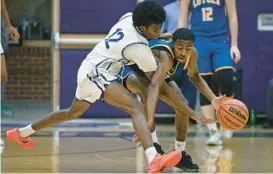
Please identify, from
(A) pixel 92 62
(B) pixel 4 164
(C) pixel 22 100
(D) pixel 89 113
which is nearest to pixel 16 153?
(B) pixel 4 164

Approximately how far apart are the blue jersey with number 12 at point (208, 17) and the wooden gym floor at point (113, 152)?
48.0 inches

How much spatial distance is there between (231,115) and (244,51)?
417cm

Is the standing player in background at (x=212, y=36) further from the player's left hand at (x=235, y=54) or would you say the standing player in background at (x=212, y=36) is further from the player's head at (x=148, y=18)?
the player's head at (x=148, y=18)

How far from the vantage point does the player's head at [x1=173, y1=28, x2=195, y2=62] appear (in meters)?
6.19

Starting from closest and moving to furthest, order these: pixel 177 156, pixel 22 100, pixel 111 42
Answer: pixel 177 156
pixel 111 42
pixel 22 100

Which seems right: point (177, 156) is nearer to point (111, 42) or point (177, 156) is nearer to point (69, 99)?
point (111, 42)

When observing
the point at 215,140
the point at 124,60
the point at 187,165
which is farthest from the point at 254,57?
the point at 124,60

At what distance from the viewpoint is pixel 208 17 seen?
840 cm

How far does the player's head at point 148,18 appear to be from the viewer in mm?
5973

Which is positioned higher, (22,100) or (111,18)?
(111,18)

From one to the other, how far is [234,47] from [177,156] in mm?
2730

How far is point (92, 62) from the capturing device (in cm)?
615

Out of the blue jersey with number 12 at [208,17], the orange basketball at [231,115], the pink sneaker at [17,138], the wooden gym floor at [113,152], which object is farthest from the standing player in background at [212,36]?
the pink sneaker at [17,138]

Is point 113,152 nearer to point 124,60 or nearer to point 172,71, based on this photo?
point 172,71
